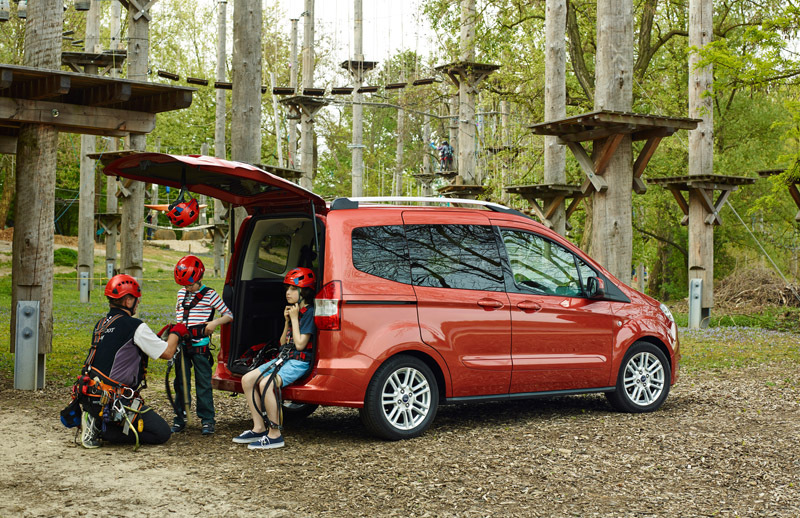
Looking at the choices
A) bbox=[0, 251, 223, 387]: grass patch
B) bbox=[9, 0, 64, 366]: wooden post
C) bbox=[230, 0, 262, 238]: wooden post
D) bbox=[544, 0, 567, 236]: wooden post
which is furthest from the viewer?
bbox=[544, 0, 567, 236]: wooden post

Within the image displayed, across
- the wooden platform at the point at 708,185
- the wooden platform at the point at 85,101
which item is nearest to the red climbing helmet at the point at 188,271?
the wooden platform at the point at 85,101

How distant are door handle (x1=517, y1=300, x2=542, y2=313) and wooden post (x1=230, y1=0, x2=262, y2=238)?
594cm

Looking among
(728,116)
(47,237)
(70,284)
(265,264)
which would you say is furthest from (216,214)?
(265,264)

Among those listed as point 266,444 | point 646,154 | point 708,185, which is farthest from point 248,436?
point 708,185

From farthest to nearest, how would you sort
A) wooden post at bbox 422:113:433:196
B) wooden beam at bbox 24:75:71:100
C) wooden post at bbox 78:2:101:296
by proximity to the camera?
wooden post at bbox 422:113:433:196, wooden post at bbox 78:2:101:296, wooden beam at bbox 24:75:71:100

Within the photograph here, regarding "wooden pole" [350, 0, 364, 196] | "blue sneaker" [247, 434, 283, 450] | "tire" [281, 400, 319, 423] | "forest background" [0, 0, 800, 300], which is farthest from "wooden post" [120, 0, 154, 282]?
"blue sneaker" [247, 434, 283, 450]

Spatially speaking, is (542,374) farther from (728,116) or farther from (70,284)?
(70,284)

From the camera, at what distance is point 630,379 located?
9.34 meters

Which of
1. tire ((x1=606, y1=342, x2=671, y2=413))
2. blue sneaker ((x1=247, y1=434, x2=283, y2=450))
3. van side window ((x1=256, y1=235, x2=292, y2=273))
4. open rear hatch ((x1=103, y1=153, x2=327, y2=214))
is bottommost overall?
blue sneaker ((x1=247, y1=434, x2=283, y2=450))

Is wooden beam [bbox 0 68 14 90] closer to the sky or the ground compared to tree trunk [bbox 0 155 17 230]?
closer to the ground

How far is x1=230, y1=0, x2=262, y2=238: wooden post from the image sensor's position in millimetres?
13375

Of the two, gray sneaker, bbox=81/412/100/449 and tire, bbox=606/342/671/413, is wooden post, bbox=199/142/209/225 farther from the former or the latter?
gray sneaker, bbox=81/412/100/449

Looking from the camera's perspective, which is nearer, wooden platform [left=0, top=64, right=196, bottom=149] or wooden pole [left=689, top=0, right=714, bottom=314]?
wooden platform [left=0, top=64, right=196, bottom=149]

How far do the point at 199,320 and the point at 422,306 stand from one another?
1.94 metres
